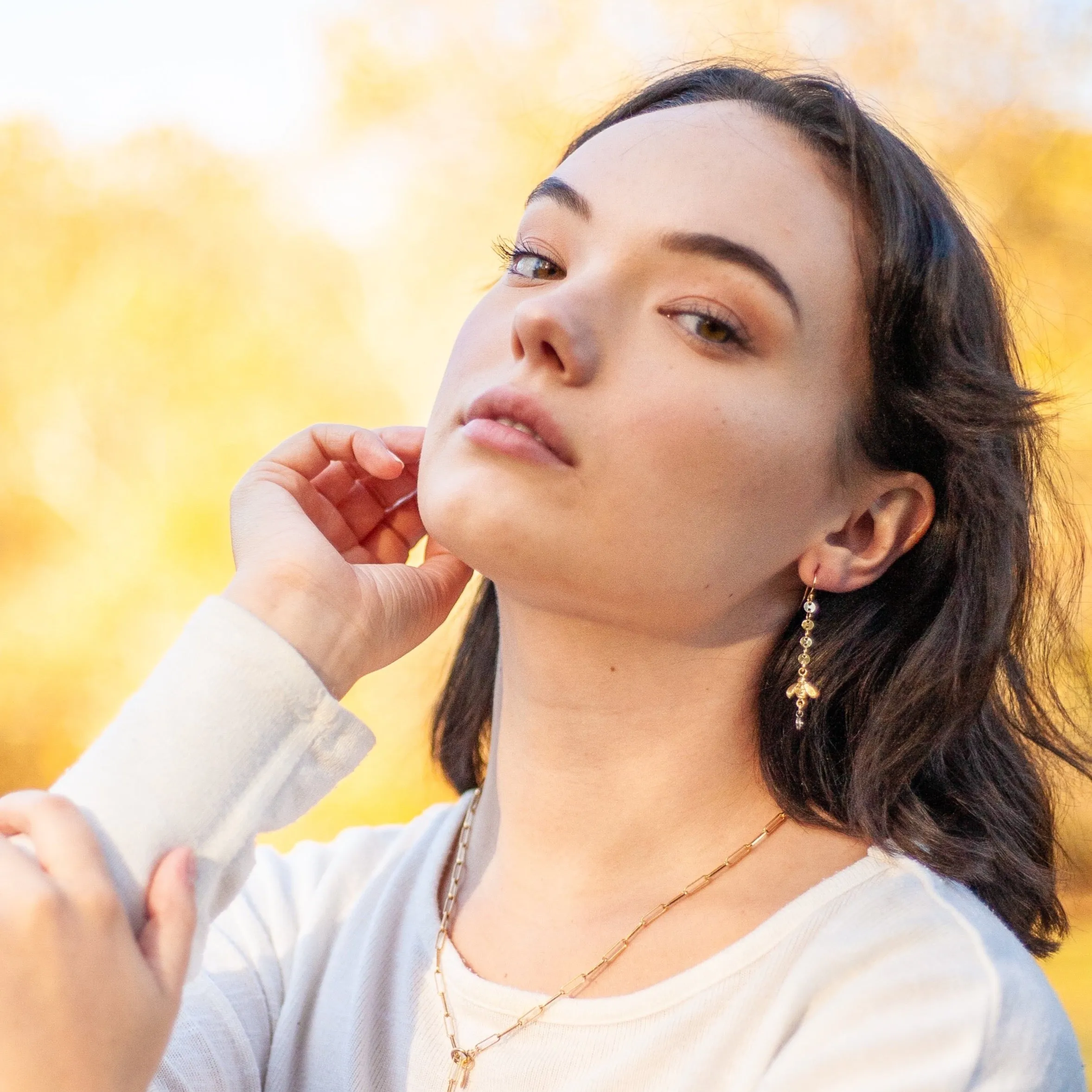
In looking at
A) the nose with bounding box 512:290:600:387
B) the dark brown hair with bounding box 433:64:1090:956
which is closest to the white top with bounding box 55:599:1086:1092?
the dark brown hair with bounding box 433:64:1090:956

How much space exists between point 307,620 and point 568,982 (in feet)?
1.52

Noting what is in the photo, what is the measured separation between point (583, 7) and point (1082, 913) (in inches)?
98.3

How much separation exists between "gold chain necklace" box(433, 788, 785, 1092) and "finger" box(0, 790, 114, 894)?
0.48m

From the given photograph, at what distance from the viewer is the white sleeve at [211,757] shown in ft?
3.35

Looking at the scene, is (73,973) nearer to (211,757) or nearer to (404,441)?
(211,757)

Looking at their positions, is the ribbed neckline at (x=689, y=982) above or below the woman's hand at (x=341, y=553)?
below

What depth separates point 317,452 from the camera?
154 cm

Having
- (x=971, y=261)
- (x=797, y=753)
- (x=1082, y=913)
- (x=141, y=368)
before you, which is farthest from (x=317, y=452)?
(x=1082, y=913)

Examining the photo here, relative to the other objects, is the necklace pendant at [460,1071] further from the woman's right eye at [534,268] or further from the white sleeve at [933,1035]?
the woman's right eye at [534,268]

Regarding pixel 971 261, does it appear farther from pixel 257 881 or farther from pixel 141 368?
pixel 141 368

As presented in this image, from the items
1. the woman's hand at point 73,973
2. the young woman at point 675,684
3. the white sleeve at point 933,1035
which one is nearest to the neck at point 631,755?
the young woman at point 675,684

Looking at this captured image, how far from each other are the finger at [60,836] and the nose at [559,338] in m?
0.59

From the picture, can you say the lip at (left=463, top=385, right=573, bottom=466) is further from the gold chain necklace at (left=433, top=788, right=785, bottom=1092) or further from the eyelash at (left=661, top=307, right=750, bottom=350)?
the gold chain necklace at (left=433, top=788, right=785, bottom=1092)

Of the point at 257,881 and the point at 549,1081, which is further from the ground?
the point at 257,881
